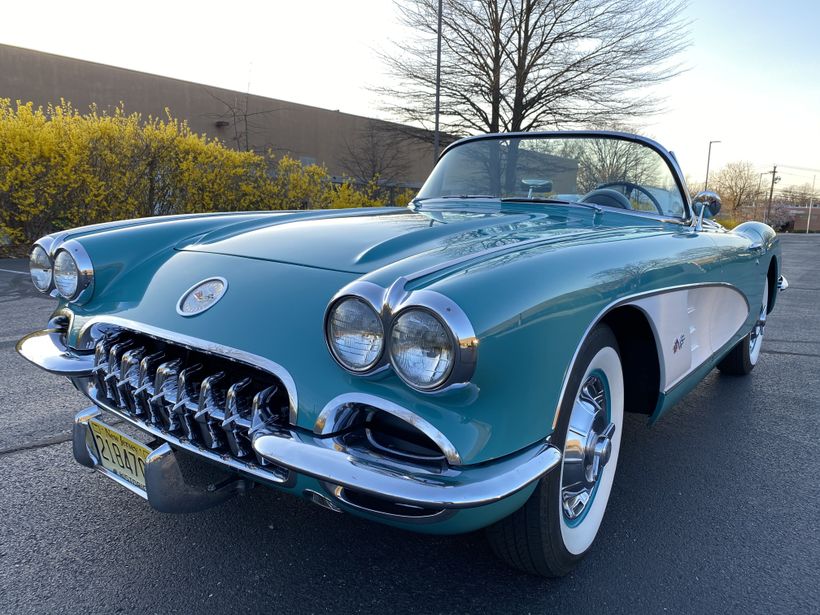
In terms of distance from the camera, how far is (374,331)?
1420mm

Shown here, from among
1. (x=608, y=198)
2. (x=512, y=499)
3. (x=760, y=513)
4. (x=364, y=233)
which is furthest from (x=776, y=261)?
(x=512, y=499)

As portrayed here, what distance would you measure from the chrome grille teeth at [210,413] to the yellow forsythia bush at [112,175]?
27.1 ft

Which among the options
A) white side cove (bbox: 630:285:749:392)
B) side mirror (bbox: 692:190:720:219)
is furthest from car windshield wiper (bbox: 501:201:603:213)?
side mirror (bbox: 692:190:720:219)

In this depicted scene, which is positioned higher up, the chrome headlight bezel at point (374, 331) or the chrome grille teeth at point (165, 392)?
the chrome headlight bezel at point (374, 331)

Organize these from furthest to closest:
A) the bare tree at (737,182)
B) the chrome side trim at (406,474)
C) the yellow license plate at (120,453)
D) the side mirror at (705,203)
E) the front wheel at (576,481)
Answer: the bare tree at (737,182) → the side mirror at (705,203) → the yellow license plate at (120,453) → the front wheel at (576,481) → the chrome side trim at (406,474)

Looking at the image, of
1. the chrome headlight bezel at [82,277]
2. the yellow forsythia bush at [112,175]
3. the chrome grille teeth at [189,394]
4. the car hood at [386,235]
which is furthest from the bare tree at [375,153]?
the chrome grille teeth at [189,394]

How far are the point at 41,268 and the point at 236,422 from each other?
4.20 feet

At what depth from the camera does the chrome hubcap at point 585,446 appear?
5.70ft

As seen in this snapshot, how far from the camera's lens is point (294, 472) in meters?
1.41

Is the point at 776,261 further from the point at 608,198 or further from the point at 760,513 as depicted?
the point at 760,513

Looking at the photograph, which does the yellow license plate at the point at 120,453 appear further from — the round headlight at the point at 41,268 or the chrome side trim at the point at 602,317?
the chrome side trim at the point at 602,317

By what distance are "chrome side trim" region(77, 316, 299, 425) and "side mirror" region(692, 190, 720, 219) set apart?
2.64m

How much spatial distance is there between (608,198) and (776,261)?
7.16 feet

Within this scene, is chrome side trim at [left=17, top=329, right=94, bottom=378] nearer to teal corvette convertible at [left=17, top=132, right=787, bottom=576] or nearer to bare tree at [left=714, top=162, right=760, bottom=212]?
teal corvette convertible at [left=17, top=132, right=787, bottom=576]
